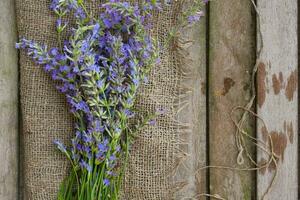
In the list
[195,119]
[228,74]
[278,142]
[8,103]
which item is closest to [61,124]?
[8,103]

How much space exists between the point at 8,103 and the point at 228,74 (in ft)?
1.98

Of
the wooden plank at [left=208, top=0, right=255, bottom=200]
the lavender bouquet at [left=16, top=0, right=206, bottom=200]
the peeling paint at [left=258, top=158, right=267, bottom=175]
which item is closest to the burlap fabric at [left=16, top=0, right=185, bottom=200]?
the lavender bouquet at [left=16, top=0, right=206, bottom=200]

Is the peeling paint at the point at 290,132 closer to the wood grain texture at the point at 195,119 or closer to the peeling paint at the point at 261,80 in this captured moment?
the peeling paint at the point at 261,80

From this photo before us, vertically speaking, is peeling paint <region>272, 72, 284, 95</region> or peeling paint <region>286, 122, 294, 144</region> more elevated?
peeling paint <region>272, 72, 284, 95</region>

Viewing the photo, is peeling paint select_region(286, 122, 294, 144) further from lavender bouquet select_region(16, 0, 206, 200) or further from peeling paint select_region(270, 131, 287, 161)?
lavender bouquet select_region(16, 0, 206, 200)

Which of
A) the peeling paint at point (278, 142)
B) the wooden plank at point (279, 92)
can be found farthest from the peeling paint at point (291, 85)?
the peeling paint at point (278, 142)

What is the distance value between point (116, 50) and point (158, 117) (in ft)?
0.73

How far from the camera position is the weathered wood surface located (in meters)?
1.42

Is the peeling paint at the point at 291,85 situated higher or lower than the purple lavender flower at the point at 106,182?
higher

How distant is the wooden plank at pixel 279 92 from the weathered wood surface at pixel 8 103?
2.18 ft

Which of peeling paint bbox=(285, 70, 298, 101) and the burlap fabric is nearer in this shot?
the burlap fabric

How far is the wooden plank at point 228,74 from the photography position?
4.85ft

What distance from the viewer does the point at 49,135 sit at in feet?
4.50

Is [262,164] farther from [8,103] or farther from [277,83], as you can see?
[8,103]
